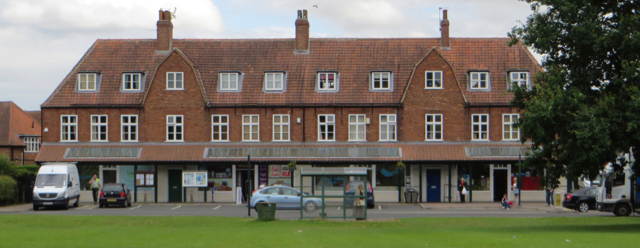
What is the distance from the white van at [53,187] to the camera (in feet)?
117

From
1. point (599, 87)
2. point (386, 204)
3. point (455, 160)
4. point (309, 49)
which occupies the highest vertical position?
point (309, 49)

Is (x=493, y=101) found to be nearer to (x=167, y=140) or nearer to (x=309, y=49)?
(x=309, y=49)

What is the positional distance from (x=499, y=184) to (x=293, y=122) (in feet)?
43.2

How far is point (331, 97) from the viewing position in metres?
43.4

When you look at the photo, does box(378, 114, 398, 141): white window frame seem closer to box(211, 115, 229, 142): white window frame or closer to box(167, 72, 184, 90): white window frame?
box(211, 115, 229, 142): white window frame

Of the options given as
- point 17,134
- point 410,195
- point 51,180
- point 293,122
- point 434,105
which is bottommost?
point 410,195

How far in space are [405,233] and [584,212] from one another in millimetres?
16191

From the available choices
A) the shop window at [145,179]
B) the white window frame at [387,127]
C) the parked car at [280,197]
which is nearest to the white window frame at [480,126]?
the white window frame at [387,127]

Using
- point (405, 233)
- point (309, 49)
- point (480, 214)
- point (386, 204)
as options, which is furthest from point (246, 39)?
point (405, 233)

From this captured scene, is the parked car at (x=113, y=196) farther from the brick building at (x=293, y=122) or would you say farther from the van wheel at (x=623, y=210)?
the van wheel at (x=623, y=210)

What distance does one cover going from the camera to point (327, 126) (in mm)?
43219

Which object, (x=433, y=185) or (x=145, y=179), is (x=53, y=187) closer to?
(x=145, y=179)

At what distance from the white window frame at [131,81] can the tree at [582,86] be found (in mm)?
26280

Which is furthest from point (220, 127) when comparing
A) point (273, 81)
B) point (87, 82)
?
point (87, 82)
